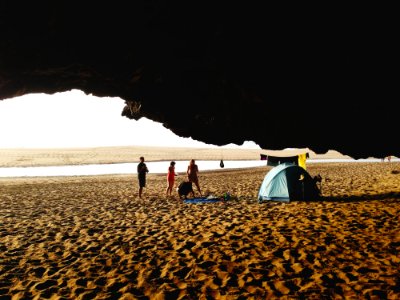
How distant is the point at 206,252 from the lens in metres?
6.68

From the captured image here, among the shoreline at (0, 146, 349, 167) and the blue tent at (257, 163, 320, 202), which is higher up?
the shoreline at (0, 146, 349, 167)

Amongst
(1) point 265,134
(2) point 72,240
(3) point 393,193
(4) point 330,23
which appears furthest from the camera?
(3) point 393,193

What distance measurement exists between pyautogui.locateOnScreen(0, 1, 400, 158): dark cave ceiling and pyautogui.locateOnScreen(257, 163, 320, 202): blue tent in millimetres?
3650

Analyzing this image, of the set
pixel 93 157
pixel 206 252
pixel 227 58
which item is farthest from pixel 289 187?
pixel 93 157

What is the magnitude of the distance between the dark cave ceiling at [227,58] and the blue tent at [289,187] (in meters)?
3.65

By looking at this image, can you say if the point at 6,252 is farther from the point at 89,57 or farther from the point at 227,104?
the point at 227,104

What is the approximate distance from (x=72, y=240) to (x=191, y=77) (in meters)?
5.60

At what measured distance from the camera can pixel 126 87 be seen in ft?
28.8

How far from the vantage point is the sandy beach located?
16.4 feet

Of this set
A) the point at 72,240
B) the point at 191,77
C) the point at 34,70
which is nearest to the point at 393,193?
the point at 191,77

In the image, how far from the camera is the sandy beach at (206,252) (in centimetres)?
499

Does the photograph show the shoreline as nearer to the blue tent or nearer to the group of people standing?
the group of people standing

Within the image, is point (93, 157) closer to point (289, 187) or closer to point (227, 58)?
point (289, 187)

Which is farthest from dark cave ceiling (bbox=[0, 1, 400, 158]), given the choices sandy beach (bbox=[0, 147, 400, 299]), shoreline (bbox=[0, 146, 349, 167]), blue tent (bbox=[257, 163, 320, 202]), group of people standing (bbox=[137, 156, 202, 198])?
shoreline (bbox=[0, 146, 349, 167])
